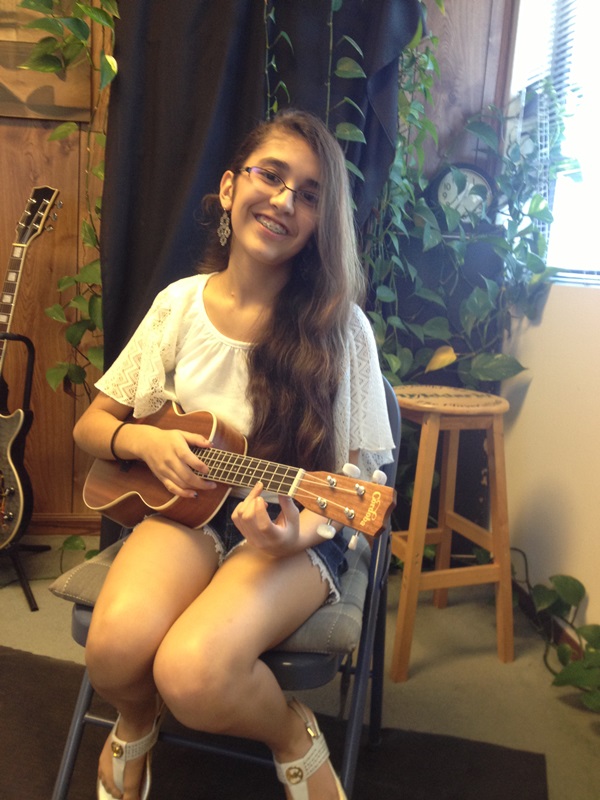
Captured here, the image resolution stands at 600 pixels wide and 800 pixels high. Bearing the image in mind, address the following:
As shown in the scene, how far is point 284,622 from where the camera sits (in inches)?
42.6

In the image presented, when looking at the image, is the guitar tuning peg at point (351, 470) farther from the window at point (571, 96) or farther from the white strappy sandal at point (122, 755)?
the window at point (571, 96)

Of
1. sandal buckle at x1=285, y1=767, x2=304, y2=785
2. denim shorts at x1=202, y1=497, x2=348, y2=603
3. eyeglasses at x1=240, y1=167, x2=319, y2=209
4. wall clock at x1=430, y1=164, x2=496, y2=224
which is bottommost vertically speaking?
sandal buckle at x1=285, y1=767, x2=304, y2=785

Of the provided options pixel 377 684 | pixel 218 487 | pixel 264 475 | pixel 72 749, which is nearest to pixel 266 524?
pixel 264 475

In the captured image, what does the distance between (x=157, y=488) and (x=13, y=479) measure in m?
0.95

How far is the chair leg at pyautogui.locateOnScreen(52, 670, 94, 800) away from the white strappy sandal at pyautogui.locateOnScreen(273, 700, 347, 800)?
351 mm

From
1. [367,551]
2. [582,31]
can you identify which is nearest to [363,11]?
[582,31]

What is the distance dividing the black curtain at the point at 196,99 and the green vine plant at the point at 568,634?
3.87ft

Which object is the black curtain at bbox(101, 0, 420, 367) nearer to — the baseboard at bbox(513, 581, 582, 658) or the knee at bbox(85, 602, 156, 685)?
the knee at bbox(85, 602, 156, 685)

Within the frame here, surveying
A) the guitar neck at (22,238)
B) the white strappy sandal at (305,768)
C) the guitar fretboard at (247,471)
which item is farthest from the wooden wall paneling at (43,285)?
the white strappy sandal at (305,768)

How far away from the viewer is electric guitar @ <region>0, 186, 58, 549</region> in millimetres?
2006

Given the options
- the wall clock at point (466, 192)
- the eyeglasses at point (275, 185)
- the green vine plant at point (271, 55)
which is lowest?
the eyeglasses at point (275, 185)

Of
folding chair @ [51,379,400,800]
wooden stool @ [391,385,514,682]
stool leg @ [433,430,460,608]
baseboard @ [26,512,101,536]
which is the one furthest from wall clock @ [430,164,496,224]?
baseboard @ [26,512,101,536]

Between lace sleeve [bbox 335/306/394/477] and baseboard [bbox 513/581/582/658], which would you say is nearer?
lace sleeve [bbox 335/306/394/477]

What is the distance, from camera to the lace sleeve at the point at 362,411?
4.29 ft
